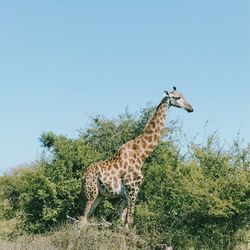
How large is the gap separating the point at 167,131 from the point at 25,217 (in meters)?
5.91

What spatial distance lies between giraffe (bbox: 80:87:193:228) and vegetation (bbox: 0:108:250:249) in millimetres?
566

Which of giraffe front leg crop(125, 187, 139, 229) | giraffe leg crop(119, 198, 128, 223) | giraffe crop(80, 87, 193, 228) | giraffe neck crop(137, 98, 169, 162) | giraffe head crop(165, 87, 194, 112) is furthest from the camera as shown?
giraffe neck crop(137, 98, 169, 162)

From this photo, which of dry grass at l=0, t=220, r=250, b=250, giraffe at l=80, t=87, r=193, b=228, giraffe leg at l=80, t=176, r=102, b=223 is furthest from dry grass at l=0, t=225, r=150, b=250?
giraffe leg at l=80, t=176, r=102, b=223

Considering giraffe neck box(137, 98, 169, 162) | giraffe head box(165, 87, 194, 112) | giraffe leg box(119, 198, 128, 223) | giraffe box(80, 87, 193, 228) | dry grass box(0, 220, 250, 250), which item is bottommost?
dry grass box(0, 220, 250, 250)

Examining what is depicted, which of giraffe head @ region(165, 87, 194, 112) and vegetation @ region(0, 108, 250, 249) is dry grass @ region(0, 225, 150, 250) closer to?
vegetation @ region(0, 108, 250, 249)

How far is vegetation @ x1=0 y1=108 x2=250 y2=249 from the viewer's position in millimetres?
12633

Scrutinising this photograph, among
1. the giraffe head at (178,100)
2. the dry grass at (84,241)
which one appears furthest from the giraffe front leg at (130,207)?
the giraffe head at (178,100)

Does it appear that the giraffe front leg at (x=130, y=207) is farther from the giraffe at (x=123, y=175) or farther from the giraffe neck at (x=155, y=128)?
the giraffe neck at (x=155, y=128)

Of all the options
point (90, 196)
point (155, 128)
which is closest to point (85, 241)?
point (90, 196)

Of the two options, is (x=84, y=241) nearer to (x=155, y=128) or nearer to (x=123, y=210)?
(x=123, y=210)

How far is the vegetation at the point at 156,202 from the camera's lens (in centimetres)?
1263

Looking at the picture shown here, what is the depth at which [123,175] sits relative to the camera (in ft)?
49.3

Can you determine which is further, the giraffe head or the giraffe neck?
the giraffe neck

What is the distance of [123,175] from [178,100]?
2.42 meters
